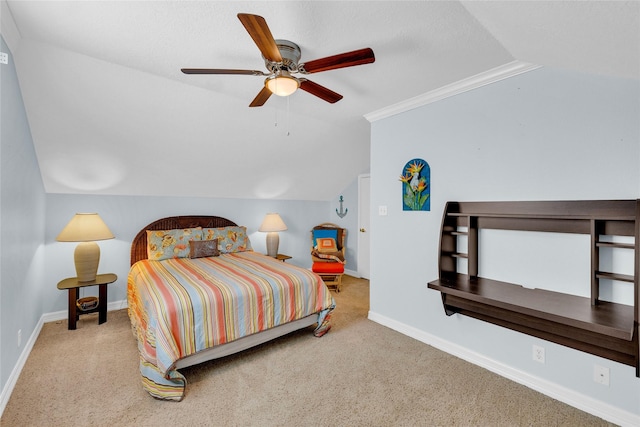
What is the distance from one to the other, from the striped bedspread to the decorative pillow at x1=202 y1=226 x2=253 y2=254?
73 cm

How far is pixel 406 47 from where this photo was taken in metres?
1.95

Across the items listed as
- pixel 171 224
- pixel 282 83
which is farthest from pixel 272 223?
pixel 282 83

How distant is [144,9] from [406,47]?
1.59 metres

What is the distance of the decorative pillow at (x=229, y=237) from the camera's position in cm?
402

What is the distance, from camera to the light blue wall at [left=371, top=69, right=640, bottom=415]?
1.79 metres

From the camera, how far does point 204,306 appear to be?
2229mm

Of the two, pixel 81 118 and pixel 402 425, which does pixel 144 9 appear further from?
pixel 402 425

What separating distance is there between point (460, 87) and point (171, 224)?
3810mm

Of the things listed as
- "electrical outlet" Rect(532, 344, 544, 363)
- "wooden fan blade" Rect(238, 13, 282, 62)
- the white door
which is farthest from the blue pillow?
"wooden fan blade" Rect(238, 13, 282, 62)

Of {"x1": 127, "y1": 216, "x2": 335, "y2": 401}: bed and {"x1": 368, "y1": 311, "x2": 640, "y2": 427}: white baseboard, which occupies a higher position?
{"x1": 127, "y1": 216, "x2": 335, "y2": 401}: bed

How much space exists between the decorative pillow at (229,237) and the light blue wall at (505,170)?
196cm

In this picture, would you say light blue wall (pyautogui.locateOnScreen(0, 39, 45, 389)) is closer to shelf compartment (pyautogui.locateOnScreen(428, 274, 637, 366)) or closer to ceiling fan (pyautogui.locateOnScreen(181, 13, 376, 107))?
ceiling fan (pyautogui.locateOnScreen(181, 13, 376, 107))

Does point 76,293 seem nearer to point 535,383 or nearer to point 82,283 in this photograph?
point 82,283

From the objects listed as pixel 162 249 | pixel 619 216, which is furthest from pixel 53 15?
pixel 619 216
